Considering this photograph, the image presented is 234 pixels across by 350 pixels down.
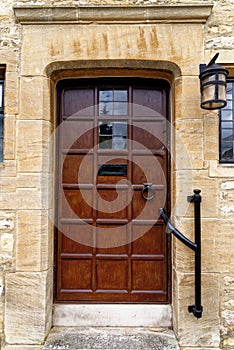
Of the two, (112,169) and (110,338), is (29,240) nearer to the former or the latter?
(112,169)

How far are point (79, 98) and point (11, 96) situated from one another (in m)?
0.56

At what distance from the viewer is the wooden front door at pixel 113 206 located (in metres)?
2.55

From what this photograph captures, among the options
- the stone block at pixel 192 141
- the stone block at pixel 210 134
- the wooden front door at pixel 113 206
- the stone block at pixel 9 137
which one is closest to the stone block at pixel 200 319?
the wooden front door at pixel 113 206

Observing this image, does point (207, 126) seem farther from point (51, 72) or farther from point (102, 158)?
point (51, 72)

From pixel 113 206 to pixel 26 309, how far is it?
105 cm

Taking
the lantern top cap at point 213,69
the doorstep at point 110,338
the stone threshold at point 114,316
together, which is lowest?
the doorstep at point 110,338

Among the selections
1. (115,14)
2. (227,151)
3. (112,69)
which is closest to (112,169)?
(112,69)

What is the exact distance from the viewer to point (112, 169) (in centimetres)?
255

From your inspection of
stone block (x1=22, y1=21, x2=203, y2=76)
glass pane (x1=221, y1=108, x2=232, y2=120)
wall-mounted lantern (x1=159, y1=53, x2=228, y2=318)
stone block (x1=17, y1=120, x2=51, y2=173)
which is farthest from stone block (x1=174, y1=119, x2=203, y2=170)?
stone block (x1=17, y1=120, x2=51, y2=173)

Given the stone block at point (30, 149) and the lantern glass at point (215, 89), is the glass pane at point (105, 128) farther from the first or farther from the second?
the lantern glass at point (215, 89)

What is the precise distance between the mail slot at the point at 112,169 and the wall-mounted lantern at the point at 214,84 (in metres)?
0.83

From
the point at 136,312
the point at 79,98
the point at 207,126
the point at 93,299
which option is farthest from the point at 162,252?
the point at 79,98

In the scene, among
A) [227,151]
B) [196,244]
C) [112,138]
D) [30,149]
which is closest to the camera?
[196,244]

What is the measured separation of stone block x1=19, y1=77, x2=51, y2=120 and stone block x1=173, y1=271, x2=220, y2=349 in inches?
65.9
